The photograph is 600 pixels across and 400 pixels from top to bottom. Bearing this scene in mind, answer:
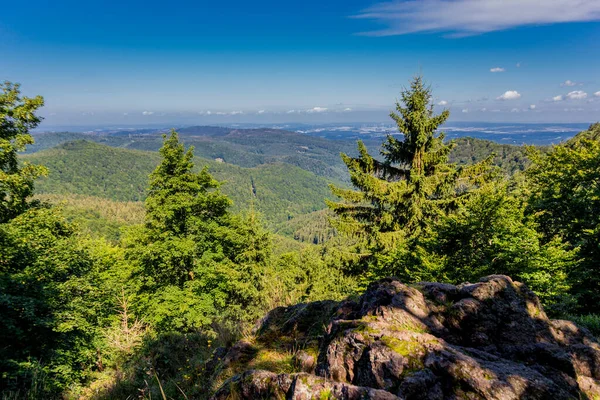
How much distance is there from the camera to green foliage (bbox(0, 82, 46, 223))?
12.9 metres

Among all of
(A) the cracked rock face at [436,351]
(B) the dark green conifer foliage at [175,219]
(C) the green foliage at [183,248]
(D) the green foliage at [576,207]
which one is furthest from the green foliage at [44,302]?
(D) the green foliage at [576,207]

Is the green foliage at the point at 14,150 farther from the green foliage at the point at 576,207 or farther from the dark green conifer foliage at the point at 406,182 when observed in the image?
the green foliage at the point at 576,207

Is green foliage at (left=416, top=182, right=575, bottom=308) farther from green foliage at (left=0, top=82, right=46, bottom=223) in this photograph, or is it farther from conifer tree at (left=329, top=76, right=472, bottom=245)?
green foliage at (left=0, top=82, right=46, bottom=223)

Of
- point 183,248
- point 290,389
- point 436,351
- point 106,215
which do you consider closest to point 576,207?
point 436,351

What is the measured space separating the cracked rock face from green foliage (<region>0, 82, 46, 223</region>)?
1473 centimetres

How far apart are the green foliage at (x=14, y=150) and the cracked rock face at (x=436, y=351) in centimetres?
1473

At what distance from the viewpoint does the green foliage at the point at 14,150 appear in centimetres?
1294

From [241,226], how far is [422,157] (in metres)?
10.5

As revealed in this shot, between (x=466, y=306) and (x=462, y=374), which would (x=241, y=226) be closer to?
(x=466, y=306)

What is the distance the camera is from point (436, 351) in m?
3.12

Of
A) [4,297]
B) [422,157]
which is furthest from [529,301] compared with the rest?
[4,297]

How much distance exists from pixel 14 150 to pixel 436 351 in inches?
723

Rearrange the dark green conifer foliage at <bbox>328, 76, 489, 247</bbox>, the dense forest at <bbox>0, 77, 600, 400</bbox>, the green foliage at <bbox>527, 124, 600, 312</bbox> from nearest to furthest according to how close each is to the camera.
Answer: the dense forest at <bbox>0, 77, 600, 400</bbox> → the green foliage at <bbox>527, 124, 600, 312</bbox> → the dark green conifer foliage at <bbox>328, 76, 489, 247</bbox>

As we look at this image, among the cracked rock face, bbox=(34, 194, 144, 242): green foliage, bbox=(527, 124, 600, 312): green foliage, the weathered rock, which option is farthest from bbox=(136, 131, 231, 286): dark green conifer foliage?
bbox=(34, 194, 144, 242): green foliage
